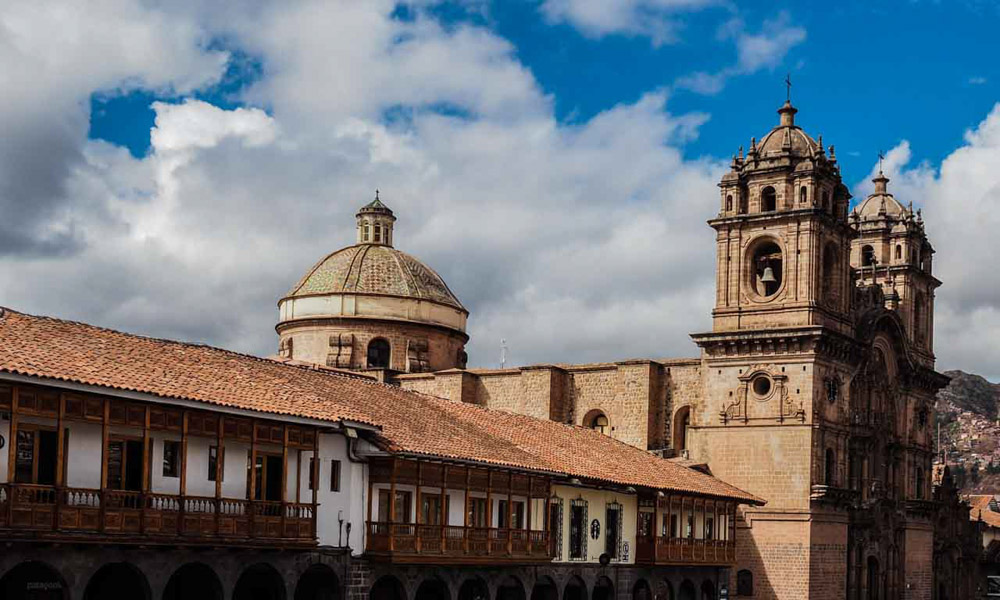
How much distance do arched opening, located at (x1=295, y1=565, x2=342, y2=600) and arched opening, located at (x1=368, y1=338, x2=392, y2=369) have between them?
32471mm

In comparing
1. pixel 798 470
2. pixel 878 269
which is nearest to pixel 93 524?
pixel 798 470

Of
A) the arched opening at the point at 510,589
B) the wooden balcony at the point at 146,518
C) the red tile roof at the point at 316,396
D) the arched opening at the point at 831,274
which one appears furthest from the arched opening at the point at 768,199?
the wooden balcony at the point at 146,518

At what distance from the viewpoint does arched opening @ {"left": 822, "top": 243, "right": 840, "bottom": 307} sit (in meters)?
58.1

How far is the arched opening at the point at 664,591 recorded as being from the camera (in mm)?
47500

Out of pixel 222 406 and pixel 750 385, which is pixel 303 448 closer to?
pixel 222 406

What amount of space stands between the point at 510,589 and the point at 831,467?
20443 millimetres

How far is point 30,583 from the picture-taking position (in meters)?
28.7

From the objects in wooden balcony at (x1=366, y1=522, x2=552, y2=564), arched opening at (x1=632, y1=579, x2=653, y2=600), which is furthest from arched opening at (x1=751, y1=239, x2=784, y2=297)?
wooden balcony at (x1=366, y1=522, x2=552, y2=564)

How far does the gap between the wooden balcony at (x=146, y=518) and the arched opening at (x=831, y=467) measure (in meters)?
29.6

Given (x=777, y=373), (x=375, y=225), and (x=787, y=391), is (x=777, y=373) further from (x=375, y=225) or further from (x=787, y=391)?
(x=375, y=225)

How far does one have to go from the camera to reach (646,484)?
1777 inches

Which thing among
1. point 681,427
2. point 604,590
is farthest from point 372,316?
point 604,590

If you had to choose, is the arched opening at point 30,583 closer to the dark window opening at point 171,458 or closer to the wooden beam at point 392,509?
the dark window opening at point 171,458

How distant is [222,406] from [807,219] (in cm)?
3291
